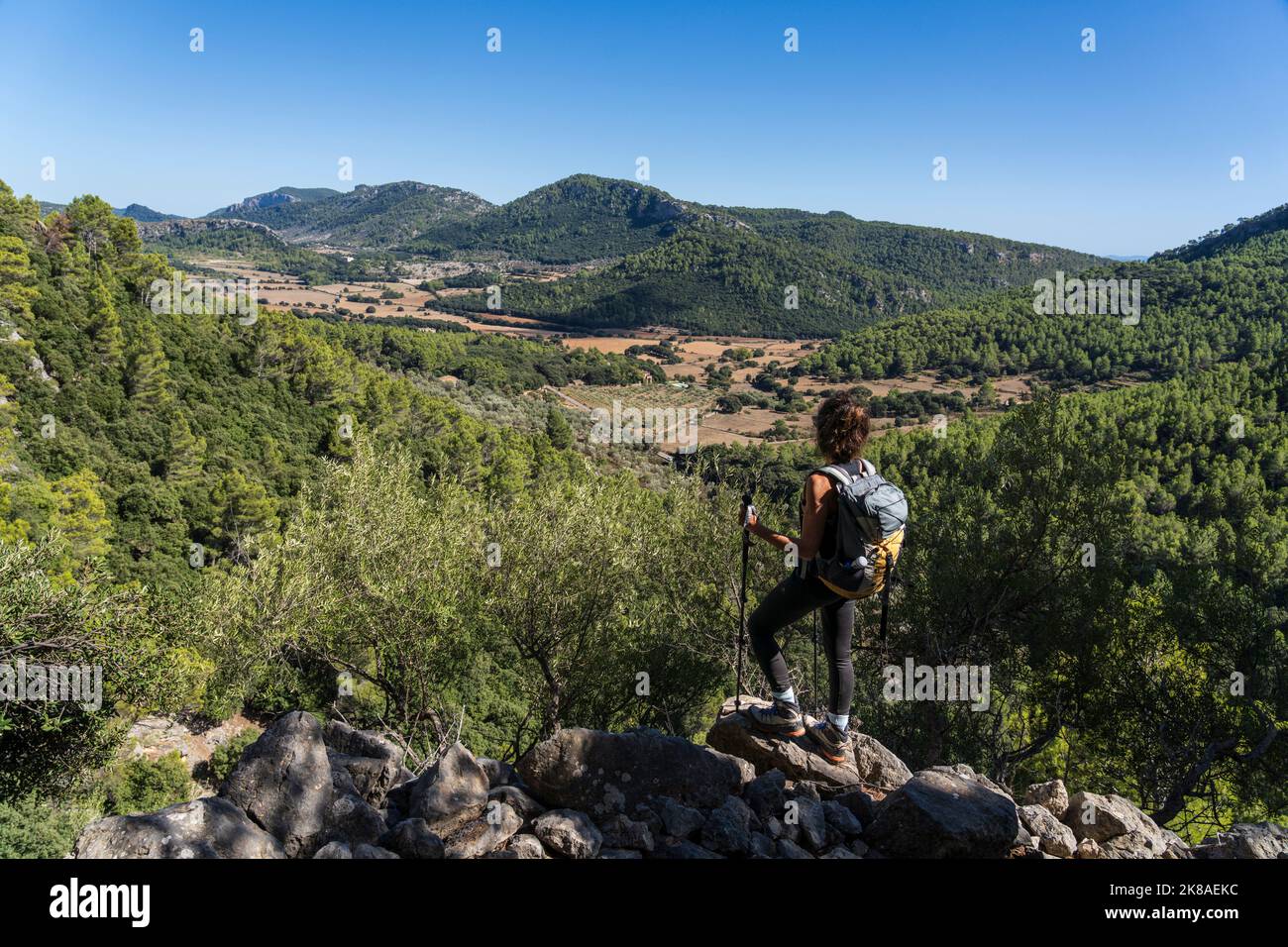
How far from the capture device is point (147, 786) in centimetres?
1428

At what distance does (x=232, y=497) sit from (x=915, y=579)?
33803 millimetres

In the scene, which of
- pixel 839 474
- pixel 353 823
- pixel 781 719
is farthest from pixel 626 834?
pixel 839 474

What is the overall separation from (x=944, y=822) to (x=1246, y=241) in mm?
175720

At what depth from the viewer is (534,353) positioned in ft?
420

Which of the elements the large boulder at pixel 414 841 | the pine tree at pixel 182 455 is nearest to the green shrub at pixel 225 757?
the large boulder at pixel 414 841

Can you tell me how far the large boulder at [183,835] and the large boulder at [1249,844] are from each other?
8.50 m

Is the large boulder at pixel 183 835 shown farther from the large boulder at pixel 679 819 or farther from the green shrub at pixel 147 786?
the green shrub at pixel 147 786

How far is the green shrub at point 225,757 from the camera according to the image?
1606 cm

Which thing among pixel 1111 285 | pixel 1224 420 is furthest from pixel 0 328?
pixel 1111 285

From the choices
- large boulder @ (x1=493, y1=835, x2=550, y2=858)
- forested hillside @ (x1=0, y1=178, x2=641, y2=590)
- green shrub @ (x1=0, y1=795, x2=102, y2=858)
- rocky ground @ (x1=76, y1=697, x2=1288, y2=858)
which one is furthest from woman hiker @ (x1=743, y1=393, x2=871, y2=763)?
forested hillside @ (x1=0, y1=178, x2=641, y2=590)

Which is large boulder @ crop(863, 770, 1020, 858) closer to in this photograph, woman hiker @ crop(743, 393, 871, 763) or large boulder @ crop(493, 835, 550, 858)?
woman hiker @ crop(743, 393, 871, 763)

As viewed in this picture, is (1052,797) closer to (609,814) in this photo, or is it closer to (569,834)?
(609,814)
